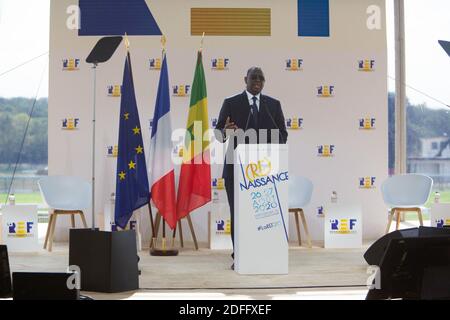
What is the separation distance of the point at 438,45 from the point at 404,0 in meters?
0.79

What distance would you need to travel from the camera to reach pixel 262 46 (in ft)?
27.2

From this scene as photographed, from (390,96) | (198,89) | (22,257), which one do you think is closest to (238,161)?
(198,89)

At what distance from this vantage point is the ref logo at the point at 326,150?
329 inches

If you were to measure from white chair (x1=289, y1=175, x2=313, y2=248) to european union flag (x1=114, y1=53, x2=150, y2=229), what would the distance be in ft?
5.78

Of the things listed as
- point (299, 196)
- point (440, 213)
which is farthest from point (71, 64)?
point (440, 213)

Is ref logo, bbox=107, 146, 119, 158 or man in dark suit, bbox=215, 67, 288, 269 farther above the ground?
man in dark suit, bbox=215, 67, 288, 269

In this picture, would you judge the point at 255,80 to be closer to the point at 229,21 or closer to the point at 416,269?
the point at 229,21

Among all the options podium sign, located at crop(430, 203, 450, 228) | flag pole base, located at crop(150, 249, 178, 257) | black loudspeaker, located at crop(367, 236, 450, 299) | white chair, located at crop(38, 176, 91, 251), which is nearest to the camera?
black loudspeaker, located at crop(367, 236, 450, 299)

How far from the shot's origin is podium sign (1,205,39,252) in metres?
7.42

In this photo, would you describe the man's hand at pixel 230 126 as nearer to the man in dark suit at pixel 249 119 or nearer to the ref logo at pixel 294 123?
the man in dark suit at pixel 249 119

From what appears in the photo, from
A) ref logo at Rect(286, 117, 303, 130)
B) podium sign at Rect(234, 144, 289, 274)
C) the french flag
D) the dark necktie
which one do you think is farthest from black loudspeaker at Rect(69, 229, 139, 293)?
ref logo at Rect(286, 117, 303, 130)

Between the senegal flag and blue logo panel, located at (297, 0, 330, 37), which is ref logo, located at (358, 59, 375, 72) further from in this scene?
the senegal flag
